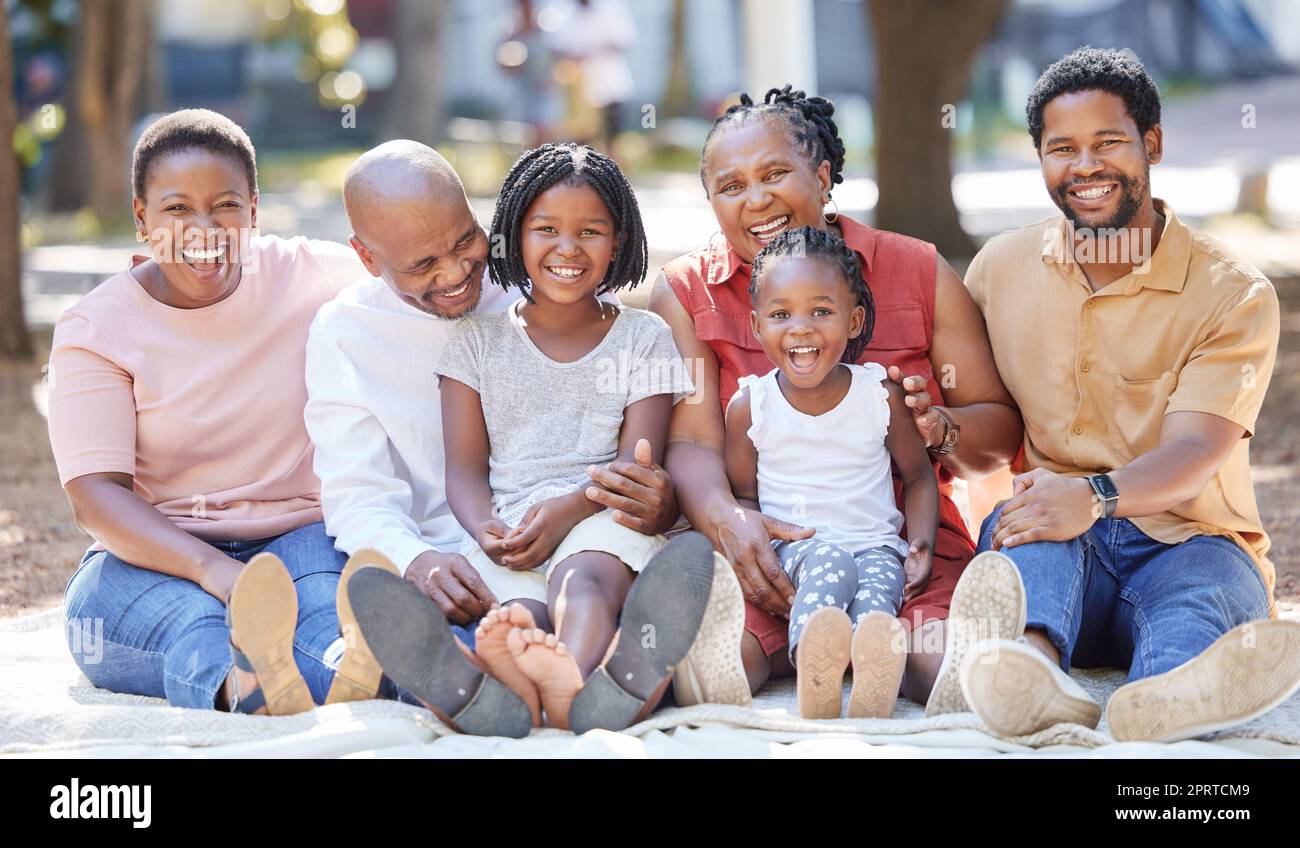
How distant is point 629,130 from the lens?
19812 millimetres

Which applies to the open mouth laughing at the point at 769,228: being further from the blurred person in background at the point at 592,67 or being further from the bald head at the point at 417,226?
the blurred person in background at the point at 592,67

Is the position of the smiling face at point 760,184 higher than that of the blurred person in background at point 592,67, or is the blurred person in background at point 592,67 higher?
the blurred person in background at point 592,67

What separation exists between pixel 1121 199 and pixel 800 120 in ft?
2.42

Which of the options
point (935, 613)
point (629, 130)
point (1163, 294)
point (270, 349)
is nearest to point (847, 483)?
point (935, 613)

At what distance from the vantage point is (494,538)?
3.15m

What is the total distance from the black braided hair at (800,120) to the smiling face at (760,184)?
22mm

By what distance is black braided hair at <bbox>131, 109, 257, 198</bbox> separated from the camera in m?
3.29

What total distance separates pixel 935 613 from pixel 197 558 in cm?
155

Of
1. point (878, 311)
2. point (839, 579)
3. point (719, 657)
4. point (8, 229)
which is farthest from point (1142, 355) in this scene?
point (8, 229)

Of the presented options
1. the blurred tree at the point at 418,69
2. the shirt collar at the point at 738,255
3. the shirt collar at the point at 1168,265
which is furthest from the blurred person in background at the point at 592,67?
the shirt collar at the point at 1168,265

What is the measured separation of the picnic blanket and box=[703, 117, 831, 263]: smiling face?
109 cm

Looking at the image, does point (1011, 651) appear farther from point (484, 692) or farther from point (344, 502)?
point (344, 502)

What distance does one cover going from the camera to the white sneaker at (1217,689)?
2570mm

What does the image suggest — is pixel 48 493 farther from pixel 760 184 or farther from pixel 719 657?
pixel 719 657
